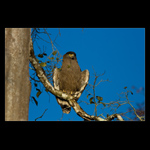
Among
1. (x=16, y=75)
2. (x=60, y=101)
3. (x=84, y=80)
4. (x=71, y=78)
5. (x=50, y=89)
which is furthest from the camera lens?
(x=84, y=80)

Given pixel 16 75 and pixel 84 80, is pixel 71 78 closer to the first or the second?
pixel 84 80

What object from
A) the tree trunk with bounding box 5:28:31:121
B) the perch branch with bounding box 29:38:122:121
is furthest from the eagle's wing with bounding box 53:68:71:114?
the tree trunk with bounding box 5:28:31:121

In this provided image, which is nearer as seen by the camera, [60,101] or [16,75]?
[16,75]

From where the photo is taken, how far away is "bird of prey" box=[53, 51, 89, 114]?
6.08m

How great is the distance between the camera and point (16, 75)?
121 inches

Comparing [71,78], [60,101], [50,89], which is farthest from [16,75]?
[71,78]

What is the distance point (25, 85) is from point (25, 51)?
54 centimetres

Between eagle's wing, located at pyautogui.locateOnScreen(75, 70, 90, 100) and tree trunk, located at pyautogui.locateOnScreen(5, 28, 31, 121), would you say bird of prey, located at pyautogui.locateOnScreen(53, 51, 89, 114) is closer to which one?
eagle's wing, located at pyautogui.locateOnScreen(75, 70, 90, 100)

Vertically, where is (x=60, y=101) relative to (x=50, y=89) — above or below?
below

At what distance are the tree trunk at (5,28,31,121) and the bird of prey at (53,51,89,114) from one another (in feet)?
8.59

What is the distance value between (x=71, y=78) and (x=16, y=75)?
315 cm

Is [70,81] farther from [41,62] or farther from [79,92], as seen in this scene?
[41,62]
